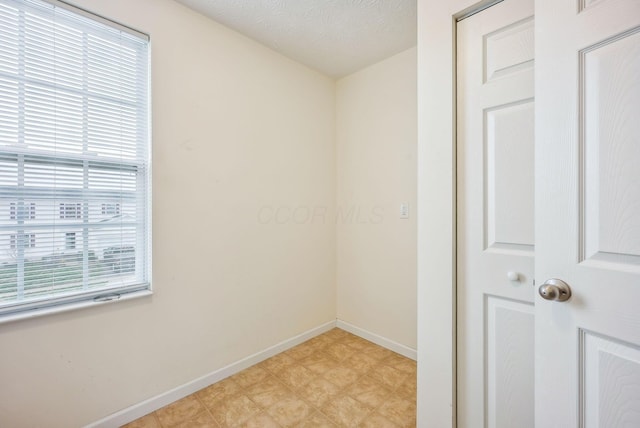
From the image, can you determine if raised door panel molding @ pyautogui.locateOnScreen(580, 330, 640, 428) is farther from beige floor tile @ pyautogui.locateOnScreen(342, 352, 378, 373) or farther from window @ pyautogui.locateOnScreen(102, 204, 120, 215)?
window @ pyautogui.locateOnScreen(102, 204, 120, 215)

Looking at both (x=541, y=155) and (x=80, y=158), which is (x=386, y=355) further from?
(x=80, y=158)

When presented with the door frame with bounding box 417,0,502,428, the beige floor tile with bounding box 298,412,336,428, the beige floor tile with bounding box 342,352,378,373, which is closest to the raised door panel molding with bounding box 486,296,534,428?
the door frame with bounding box 417,0,502,428

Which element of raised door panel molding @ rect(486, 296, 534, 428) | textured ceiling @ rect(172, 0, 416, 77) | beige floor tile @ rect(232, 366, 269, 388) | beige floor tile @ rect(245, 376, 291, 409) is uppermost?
textured ceiling @ rect(172, 0, 416, 77)

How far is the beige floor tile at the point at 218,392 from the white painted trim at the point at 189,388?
0.04m

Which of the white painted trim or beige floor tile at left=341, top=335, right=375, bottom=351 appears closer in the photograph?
the white painted trim

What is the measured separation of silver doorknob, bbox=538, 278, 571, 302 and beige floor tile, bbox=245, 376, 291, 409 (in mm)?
1623

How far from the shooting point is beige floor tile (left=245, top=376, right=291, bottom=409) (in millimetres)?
1731

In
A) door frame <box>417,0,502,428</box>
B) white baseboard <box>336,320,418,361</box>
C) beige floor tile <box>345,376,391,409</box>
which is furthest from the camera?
white baseboard <box>336,320,418,361</box>

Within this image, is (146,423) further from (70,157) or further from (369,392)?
(70,157)

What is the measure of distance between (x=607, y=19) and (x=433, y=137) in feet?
1.97

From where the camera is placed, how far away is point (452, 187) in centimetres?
120

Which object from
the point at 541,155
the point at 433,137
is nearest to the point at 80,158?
the point at 433,137

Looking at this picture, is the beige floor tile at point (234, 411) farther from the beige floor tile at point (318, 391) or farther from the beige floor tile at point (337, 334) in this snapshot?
the beige floor tile at point (337, 334)

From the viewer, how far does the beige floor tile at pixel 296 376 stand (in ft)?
6.26
